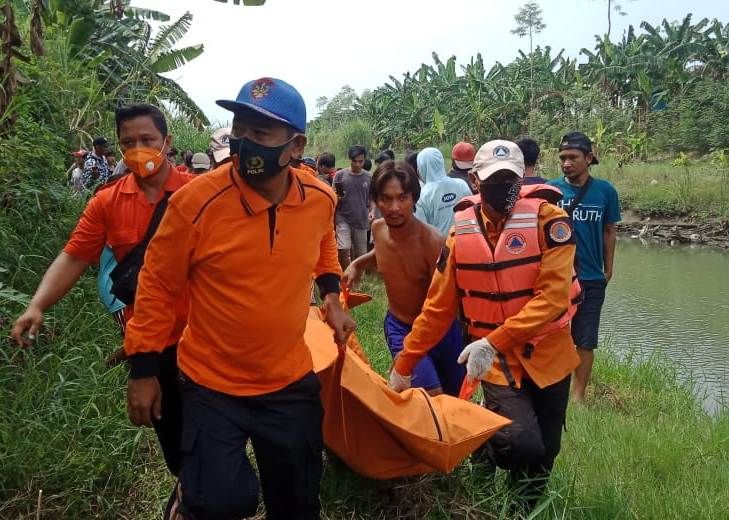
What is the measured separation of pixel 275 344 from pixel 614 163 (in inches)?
874

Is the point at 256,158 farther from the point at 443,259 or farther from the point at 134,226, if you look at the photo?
the point at 443,259

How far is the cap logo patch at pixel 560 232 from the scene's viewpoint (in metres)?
2.72

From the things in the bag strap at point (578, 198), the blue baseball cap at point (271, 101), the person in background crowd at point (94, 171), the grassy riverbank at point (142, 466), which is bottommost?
the grassy riverbank at point (142, 466)

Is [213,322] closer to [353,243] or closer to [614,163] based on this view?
[353,243]

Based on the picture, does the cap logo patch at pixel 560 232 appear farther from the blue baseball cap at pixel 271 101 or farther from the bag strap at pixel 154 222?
the bag strap at pixel 154 222

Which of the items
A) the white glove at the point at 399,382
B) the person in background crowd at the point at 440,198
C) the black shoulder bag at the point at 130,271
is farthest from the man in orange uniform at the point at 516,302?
the person in background crowd at the point at 440,198

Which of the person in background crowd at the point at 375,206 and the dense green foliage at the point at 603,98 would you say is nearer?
the person in background crowd at the point at 375,206

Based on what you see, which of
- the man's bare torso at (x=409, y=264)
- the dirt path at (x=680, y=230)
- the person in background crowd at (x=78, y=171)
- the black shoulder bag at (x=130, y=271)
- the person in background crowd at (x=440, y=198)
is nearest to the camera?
the black shoulder bag at (x=130, y=271)

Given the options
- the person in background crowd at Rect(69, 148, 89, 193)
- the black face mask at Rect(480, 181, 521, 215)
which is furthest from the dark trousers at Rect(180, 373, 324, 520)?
the person in background crowd at Rect(69, 148, 89, 193)

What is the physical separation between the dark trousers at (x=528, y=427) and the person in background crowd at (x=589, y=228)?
207 cm

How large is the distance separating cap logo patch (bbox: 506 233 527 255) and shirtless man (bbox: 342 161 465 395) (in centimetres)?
79

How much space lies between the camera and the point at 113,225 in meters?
2.63

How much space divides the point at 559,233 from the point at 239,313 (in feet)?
4.55

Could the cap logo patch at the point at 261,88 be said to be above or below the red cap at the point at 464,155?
above
